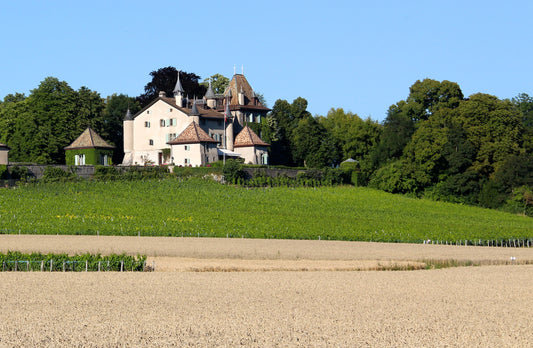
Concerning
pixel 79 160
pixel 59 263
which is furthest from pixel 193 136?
pixel 59 263

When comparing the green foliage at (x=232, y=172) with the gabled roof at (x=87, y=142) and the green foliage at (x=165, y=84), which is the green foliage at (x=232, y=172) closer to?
the gabled roof at (x=87, y=142)

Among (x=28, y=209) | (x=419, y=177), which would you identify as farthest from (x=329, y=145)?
(x=28, y=209)

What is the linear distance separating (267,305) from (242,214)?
42.4 metres

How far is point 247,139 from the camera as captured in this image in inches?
4264

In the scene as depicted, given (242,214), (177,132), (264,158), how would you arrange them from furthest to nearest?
(264,158)
(177,132)
(242,214)

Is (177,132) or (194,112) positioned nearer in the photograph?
(194,112)

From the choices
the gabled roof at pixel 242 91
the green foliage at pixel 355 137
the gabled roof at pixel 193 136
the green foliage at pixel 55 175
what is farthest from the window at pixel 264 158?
the green foliage at pixel 55 175

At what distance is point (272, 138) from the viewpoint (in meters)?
121

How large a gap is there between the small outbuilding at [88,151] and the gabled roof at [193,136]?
Answer: 31.4 ft

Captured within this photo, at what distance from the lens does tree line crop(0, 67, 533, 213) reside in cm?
9588

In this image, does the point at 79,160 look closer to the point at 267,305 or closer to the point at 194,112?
the point at 194,112

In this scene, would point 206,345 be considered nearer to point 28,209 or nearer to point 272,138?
point 28,209

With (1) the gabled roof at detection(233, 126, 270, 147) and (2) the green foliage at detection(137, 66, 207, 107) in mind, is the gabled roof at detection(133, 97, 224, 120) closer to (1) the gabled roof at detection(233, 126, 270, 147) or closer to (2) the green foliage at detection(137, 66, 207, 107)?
(1) the gabled roof at detection(233, 126, 270, 147)

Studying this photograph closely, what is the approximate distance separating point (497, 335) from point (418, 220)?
177 ft
